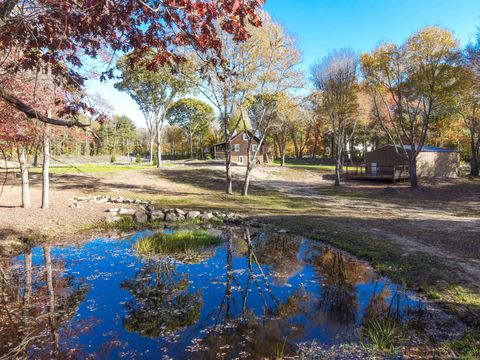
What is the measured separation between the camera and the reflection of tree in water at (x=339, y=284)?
6121mm

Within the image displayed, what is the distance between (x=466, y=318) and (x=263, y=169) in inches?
1432

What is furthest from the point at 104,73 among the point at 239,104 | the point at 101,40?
the point at 239,104

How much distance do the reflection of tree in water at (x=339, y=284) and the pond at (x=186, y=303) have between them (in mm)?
22

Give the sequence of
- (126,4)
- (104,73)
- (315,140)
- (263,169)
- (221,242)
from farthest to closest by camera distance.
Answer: (315,140), (263,169), (221,242), (104,73), (126,4)

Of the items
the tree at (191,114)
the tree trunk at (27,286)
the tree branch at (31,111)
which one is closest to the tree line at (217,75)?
the tree branch at (31,111)

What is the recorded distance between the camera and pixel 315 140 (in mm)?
72562

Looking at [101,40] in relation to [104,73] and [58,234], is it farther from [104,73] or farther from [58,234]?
[58,234]

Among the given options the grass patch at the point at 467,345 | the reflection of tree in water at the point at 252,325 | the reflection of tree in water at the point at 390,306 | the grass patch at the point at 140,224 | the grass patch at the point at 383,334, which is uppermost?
the grass patch at the point at 467,345

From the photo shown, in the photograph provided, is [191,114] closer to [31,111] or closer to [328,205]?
[328,205]

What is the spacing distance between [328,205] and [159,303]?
53.2 ft

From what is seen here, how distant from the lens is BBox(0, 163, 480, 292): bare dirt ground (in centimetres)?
1091

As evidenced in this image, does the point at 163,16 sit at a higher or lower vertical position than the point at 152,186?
higher

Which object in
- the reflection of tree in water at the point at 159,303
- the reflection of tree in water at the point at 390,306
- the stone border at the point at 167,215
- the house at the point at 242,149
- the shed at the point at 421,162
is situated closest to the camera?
the reflection of tree in water at the point at 159,303

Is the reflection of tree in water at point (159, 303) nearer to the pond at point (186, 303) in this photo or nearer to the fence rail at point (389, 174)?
the pond at point (186, 303)
